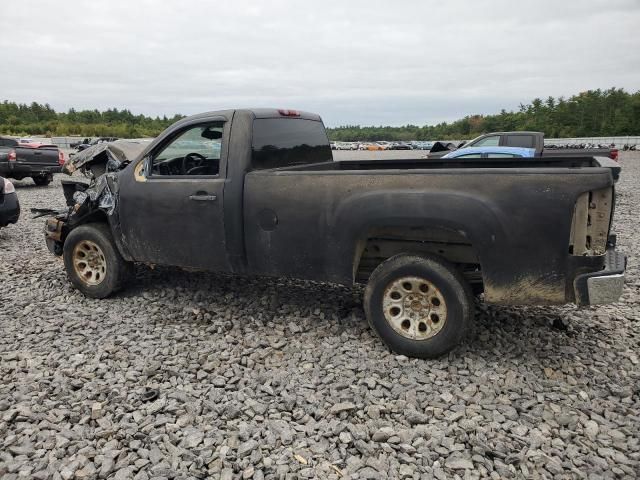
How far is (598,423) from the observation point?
123 inches

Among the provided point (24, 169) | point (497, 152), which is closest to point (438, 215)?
point (497, 152)

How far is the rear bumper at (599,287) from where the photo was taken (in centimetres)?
335

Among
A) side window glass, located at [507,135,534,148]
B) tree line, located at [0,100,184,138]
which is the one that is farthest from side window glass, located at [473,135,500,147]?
tree line, located at [0,100,184,138]

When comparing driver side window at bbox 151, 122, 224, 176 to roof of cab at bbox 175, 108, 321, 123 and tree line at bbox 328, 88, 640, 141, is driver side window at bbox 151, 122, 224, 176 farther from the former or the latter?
tree line at bbox 328, 88, 640, 141

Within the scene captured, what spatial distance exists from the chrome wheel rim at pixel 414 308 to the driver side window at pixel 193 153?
1981 mm

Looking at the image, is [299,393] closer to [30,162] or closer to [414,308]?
[414,308]

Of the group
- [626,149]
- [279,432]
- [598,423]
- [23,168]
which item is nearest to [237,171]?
[279,432]

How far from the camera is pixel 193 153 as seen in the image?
17.4 ft

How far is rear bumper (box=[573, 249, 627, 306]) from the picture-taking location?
11.0ft

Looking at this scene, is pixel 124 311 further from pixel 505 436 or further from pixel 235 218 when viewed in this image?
pixel 505 436

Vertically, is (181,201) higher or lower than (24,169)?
higher

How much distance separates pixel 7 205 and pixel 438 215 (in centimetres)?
746

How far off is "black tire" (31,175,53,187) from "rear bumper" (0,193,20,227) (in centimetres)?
871

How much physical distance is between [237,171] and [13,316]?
2.68 metres
